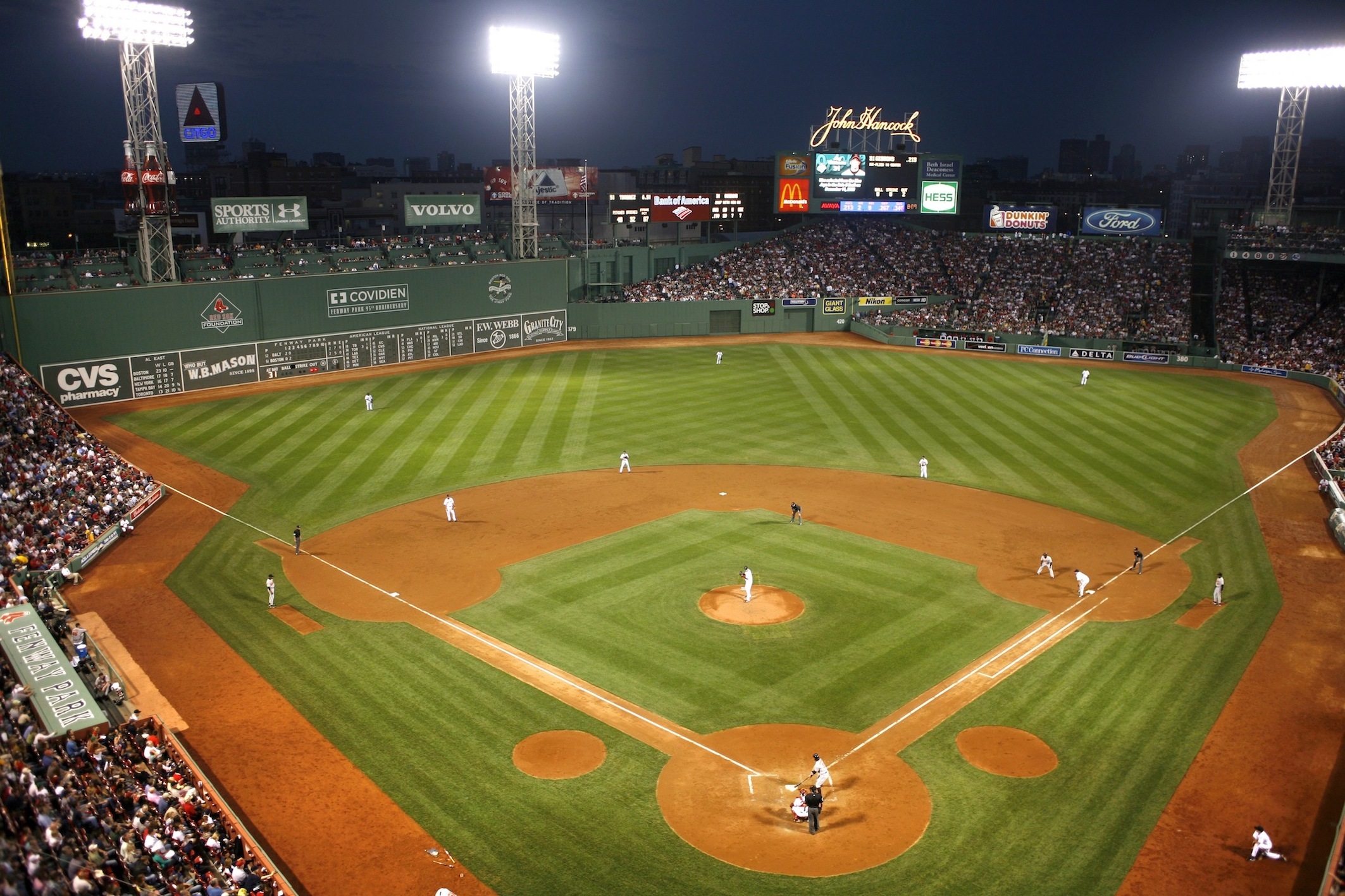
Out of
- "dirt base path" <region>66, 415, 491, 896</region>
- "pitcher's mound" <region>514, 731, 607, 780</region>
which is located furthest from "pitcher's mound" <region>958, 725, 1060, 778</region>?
"dirt base path" <region>66, 415, 491, 896</region>

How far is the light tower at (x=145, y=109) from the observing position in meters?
40.4

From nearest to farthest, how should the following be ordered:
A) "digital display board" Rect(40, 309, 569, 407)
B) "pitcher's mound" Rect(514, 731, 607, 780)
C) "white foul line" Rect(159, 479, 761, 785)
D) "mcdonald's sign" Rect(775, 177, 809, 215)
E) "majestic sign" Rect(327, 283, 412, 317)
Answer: "pitcher's mound" Rect(514, 731, 607, 780), "white foul line" Rect(159, 479, 761, 785), "digital display board" Rect(40, 309, 569, 407), "majestic sign" Rect(327, 283, 412, 317), "mcdonald's sign" Rect(775, 177, 809, 215)

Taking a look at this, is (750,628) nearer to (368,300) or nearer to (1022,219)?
(368,300)

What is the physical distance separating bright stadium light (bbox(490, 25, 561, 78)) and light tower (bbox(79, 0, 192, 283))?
1799 cm

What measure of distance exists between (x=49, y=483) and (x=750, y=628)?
72.4 ft

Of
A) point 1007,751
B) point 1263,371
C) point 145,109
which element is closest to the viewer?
point 1007,751

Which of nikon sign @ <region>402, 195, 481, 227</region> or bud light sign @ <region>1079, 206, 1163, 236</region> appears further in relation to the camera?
bud light sign @ <region>1079, 206, 1163, 236</region>

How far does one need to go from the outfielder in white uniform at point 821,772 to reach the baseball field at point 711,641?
0.18 meters

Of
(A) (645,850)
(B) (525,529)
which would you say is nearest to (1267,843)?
(A) (645,850)

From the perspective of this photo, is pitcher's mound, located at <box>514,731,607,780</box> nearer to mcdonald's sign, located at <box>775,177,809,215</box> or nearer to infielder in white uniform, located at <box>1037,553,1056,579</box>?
infielder in white uniform, located at <box>1037,553,1056,579</box>

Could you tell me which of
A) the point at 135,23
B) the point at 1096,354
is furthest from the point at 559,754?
the point at 1096,354

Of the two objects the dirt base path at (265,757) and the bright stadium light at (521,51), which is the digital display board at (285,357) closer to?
the bright stadium light at (521,51)

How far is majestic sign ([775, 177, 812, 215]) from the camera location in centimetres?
7106

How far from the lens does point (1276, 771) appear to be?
1736cm
